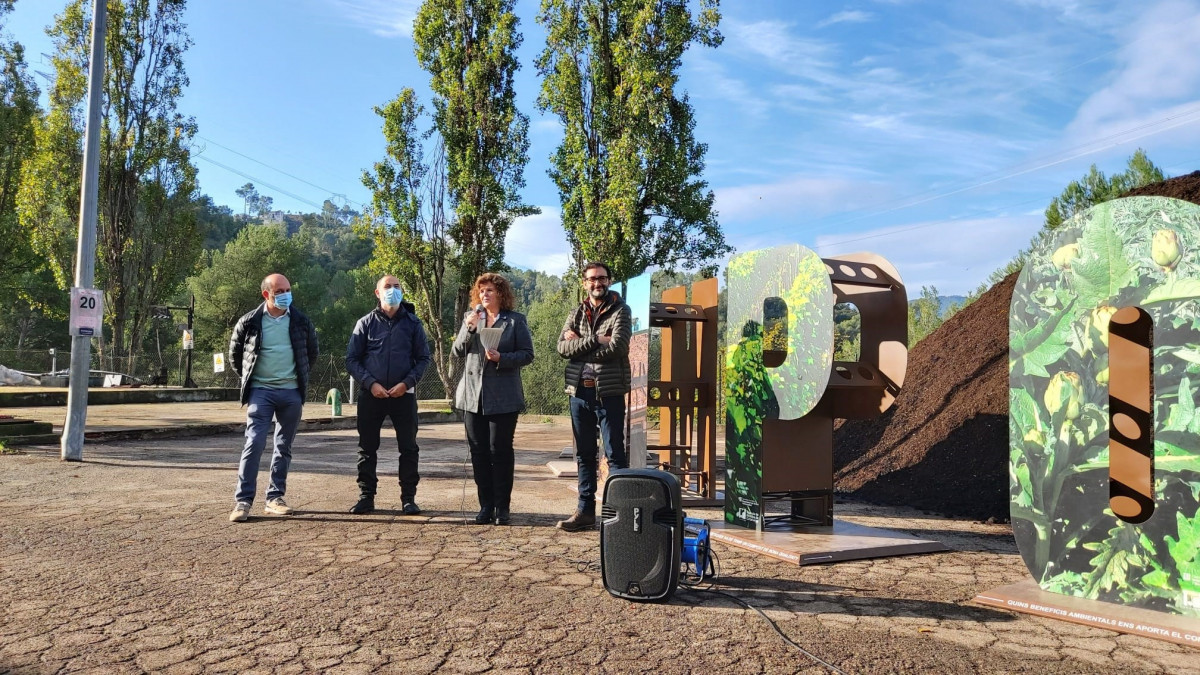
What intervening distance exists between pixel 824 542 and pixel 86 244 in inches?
Answer: 377

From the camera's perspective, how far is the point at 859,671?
3.09m

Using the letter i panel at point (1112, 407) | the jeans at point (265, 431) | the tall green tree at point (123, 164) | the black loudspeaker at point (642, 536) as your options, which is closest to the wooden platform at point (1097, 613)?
the letter i panel at point (1112, 407)

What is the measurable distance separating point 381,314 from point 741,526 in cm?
334

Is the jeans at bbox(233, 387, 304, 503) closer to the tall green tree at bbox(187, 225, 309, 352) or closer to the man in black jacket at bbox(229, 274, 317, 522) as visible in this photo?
the man in black jacket at bbox(229, 274, 317, 522)

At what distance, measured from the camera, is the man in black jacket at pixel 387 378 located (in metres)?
6.43

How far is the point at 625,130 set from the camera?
691 inches

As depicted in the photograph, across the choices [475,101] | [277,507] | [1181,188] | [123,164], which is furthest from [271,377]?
[123,164]

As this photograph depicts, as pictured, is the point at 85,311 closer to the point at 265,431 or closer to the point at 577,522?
the point at 265,431

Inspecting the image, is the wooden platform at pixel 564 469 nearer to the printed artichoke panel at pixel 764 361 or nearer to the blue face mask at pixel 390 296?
the printed artichoke panel at pixel 764 361

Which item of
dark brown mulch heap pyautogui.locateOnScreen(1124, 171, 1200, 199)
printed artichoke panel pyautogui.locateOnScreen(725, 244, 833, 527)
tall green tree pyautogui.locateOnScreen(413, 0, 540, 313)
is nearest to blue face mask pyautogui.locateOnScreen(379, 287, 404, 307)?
printed artichoke panel pyautogui.locateOnScreen(725, 244, 833, 527)

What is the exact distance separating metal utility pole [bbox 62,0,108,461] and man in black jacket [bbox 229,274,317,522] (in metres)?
4.89

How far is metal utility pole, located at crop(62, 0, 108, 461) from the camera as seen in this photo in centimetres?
997

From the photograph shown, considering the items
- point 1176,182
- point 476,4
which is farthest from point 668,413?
point 476,4

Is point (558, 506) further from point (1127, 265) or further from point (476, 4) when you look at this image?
point (476, 4)
